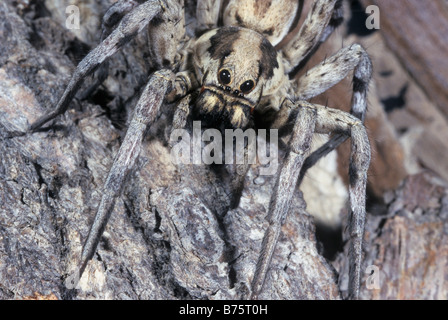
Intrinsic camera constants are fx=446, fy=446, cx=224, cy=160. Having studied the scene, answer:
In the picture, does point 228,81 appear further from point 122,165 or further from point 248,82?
point 122,165

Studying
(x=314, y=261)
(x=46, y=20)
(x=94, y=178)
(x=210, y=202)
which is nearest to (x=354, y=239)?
(x=314, y=261)

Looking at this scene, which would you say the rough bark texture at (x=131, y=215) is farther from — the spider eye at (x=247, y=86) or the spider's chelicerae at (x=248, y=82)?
the spider eye at (x=247, y=86)

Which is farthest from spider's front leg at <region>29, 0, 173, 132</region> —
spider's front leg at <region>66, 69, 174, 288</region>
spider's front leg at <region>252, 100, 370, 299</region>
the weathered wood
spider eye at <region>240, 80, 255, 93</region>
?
the weathered wood

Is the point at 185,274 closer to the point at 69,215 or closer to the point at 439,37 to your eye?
the point at 69,215

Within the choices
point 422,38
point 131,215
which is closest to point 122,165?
point 131,215

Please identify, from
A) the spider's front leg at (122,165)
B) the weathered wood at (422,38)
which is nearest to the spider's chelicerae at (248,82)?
the spider's front leg at (122,165)

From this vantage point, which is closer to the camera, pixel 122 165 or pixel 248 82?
pixel 122 165
